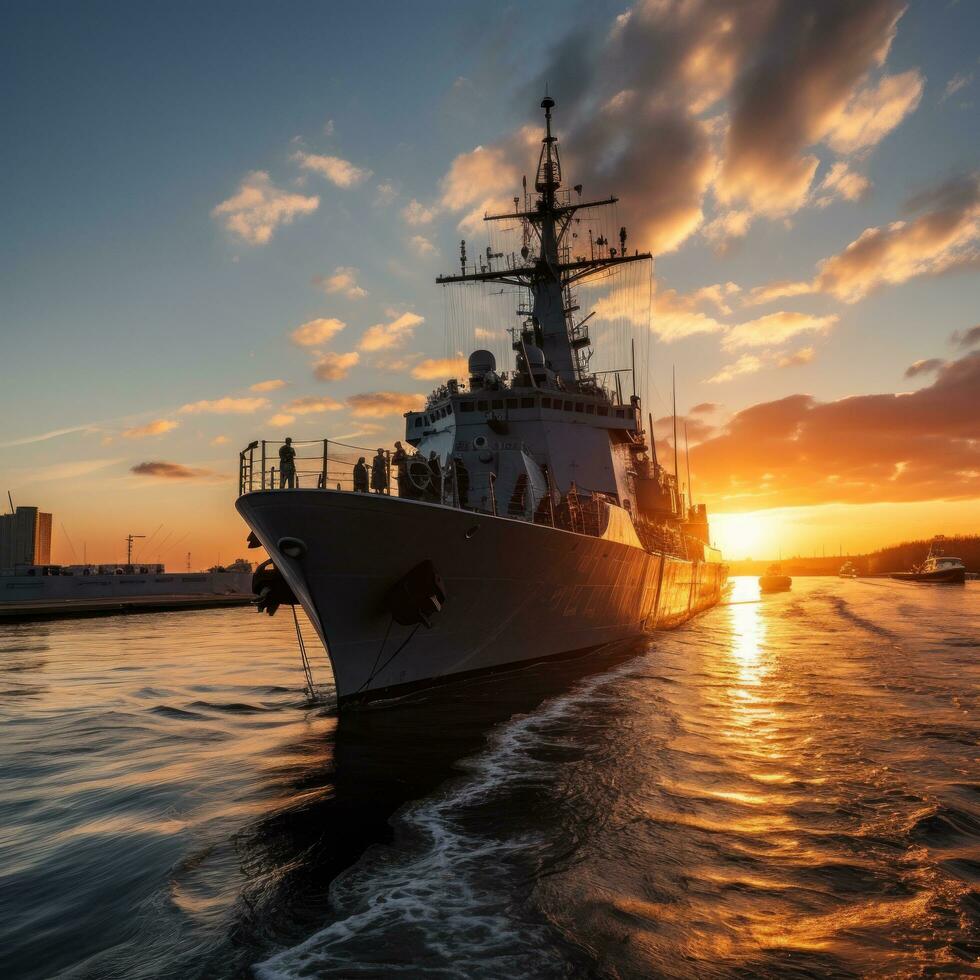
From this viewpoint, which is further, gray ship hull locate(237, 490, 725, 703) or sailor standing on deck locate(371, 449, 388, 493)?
sailor standing on deck locate(371, 449, 388, 493)

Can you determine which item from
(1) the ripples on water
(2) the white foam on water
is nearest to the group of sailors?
(1) the ripples on water

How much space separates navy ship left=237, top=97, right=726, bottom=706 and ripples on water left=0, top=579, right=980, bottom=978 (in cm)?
111

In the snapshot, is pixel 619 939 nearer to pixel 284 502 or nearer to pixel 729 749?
pixel 729 749

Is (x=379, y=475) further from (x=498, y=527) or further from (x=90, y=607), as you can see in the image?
(x=90, y=607)

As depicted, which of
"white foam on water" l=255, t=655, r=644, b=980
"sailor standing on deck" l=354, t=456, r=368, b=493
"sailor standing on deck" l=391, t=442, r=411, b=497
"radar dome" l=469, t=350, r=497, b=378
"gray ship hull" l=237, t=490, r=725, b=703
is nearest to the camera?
"white foam on water" l=255, t=655, r=644, b=980

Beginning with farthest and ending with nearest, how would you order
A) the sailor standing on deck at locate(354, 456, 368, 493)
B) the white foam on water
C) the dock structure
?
the dock structure, the sailor standing on deck at locate(354, 456, 368, 493), the white foam on water

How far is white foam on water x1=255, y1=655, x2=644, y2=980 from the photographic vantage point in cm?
302

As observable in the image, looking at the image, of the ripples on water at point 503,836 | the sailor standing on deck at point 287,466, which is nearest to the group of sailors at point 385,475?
the sailor standing on deck at point 287,466

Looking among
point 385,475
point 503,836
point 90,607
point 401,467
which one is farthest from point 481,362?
point 90,607

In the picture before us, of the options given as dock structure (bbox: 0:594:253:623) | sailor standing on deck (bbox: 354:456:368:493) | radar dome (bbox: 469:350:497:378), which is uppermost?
radar dome (bbox: 469:350:497:378)

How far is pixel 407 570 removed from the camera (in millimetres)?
8773

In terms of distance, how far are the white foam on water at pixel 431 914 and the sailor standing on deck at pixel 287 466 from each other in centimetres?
470

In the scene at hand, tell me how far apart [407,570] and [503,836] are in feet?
15.1

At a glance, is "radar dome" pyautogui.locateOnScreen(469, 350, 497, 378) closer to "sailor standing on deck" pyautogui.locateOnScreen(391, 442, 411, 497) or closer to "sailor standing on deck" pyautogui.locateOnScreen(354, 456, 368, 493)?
"sailor standing on deck" pyautogui.locateOnScreen(391, 442, 411, 497)
